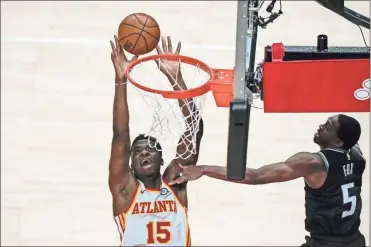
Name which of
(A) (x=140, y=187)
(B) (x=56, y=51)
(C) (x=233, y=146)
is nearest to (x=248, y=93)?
(C) (x=233, y=146)

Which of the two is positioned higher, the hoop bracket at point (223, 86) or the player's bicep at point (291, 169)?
the hoop bracket at point (223, 86)

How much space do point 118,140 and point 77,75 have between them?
1.80 metres

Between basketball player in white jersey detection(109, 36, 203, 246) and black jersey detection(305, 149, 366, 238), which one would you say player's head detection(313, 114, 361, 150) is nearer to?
black jersey detection(305, 149, 366, 238)

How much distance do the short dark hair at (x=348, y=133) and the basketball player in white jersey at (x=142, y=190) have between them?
965 mm

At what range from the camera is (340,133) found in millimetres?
5805

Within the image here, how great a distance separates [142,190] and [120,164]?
0.75 feet

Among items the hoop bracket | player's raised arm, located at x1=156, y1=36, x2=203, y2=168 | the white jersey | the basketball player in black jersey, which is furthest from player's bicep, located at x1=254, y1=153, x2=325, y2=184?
the hoop bracket

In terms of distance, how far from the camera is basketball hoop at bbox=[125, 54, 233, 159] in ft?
16.4

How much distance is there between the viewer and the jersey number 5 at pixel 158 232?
5738 mm

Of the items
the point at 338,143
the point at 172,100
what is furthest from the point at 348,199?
the point at 172,100

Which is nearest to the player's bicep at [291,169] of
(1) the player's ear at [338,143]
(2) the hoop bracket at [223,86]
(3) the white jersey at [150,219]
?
(1) the player's ear at [338,143]

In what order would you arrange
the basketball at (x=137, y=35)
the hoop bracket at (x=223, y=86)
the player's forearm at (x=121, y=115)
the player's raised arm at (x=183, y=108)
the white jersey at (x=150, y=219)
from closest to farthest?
the hoop bracket at (x=223, y=86), the player's raised arm at (x=183, y=108), the basketball at (x=137, y=35), the white jersey at (x=150, y=219), the player's forearm at (x=121, y=115)

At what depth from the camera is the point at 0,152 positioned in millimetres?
7066

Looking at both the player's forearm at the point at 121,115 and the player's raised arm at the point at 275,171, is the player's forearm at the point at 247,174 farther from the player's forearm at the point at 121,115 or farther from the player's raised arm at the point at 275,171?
the player's forearm at the point at 121,115
